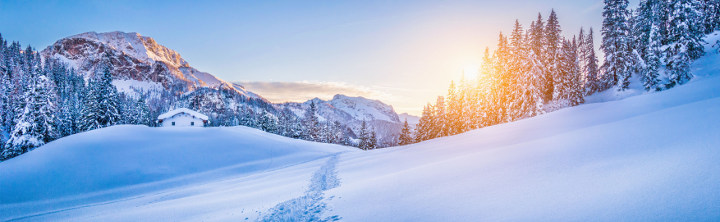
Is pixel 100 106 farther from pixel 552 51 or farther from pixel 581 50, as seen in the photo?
pixel 581 50

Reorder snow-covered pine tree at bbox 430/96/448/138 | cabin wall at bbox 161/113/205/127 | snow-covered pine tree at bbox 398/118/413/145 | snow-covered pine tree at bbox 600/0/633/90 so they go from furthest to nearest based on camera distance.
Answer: cabin wall at bbox 161/113/205/127, snow-covered pine tree at bbox 398/118/413/145, snow-covered pine tree at bbox 430/96/448/138, snow-covered pine tree at bbox 600/0/633/90

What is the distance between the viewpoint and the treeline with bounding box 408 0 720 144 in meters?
29.7

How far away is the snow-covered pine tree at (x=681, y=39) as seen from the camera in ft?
88.0

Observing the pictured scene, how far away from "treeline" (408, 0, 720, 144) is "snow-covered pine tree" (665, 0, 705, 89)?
105 millimetres

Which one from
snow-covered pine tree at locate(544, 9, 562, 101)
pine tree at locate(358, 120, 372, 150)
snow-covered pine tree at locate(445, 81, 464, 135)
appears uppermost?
snow-covered pine tree at locate(544, 9, 562, 101)

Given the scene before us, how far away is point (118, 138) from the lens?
1036 inches

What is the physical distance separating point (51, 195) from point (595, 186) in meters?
25.9

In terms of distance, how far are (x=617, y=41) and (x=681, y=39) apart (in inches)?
457

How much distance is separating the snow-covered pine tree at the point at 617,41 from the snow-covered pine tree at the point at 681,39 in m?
7.91

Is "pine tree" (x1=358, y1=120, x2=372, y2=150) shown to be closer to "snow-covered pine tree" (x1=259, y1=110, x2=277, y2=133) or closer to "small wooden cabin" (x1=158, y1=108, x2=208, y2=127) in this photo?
"snow-covered pine tree" (x1=259, y1=110, x2=277, y2=133)

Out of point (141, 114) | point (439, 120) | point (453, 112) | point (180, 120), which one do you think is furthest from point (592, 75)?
point (141, 114)

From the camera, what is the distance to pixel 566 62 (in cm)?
4066

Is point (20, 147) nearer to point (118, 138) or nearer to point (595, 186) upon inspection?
point (118, 138)

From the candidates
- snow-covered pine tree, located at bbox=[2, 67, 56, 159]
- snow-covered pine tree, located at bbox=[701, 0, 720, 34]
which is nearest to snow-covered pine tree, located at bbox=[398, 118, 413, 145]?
snow-covered pine tree, located at bbox=[701, 0, 720, 34]
